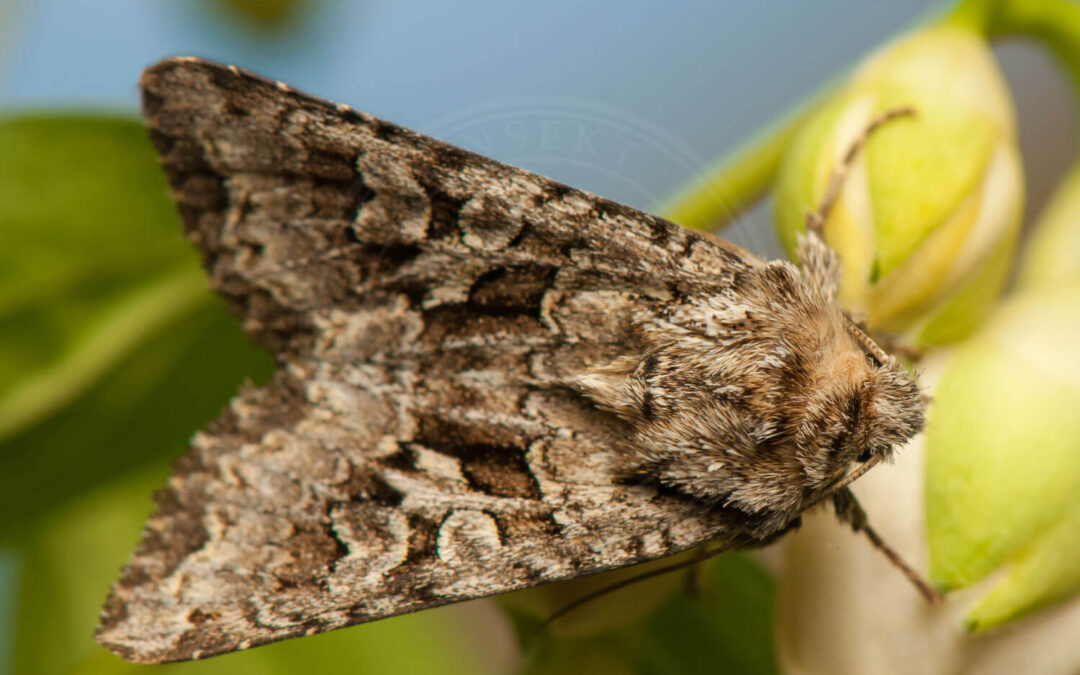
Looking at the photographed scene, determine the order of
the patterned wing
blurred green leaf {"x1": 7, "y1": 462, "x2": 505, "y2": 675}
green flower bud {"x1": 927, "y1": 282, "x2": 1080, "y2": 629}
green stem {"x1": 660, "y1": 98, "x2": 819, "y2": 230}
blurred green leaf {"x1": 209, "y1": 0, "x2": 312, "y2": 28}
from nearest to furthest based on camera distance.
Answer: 1. green flower bud {"x1": 927, "y1": 282, "x2": 1080, "y2": 629}
2. the patterned wing
3. green stem {"x1": 660, "y1": 98, "x2": 819, "y2": 230}
4. blurred green leaf {"x1": 7, "y1": 462, "x2": 505, "y2": 675}
5. blurred green leaf {"x1": 209, "y1": 0, "x2": 312, "y2": 28}

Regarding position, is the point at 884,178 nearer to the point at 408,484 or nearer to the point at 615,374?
the point at 615,374

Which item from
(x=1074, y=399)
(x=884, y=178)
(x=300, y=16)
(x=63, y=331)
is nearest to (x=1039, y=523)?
(x=1074, y=399)

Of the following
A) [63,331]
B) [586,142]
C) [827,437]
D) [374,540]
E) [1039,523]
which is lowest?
[1039,523]

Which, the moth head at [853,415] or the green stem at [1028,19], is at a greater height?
the green stem at [1028,19]

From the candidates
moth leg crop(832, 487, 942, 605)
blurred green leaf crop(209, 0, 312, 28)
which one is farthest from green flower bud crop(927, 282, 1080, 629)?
blurred green leaf crop(209, 0, 312, 28)

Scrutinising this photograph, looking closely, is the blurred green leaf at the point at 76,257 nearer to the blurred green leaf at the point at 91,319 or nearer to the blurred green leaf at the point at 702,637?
the blurred green leaf at the point at 91,319

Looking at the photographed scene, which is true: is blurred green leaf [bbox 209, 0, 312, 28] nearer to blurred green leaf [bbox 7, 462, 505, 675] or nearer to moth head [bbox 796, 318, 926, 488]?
blurred green leaf [bbox 7, 462, 505, 675]

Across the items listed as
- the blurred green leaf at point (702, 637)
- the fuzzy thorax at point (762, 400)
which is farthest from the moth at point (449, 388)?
the blurred green leaf at point (702, 637)
